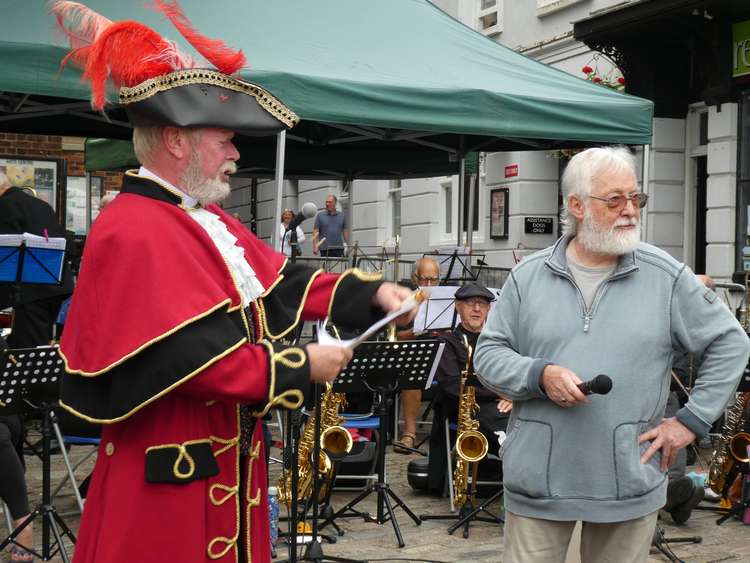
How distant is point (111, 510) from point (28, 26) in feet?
14.3

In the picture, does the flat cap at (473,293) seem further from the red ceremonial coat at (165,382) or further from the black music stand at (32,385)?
the red ceremonial coat at (165,382)

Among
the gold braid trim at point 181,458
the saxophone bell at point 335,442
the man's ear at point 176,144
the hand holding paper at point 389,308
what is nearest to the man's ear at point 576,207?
the hand holding paper at point 389,308

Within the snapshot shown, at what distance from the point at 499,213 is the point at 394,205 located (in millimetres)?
4814

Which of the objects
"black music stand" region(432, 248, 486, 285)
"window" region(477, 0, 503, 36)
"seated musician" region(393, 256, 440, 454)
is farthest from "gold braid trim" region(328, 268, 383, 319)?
"window" region(477, 0, 503, 36)

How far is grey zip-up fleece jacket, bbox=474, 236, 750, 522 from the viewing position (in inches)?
129

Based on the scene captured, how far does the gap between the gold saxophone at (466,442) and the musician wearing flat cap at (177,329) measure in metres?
3.97

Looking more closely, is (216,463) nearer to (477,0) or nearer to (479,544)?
(479,544)

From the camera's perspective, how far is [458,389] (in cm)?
716

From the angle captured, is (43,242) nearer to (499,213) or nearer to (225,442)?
(225,442)

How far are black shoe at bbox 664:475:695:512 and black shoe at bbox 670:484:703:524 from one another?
36 millimetres

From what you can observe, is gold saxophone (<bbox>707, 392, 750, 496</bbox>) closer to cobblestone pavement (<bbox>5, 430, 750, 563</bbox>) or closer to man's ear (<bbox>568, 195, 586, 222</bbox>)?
cobblestone pavement (<bbox>5, 430, 750, 563</bbox>)

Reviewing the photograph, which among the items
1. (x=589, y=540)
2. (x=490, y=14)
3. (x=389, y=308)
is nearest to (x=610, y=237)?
(x=389, y=308)

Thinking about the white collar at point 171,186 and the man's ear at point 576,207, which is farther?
the man's ear at point 576,207

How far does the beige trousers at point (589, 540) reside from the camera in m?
3.35
